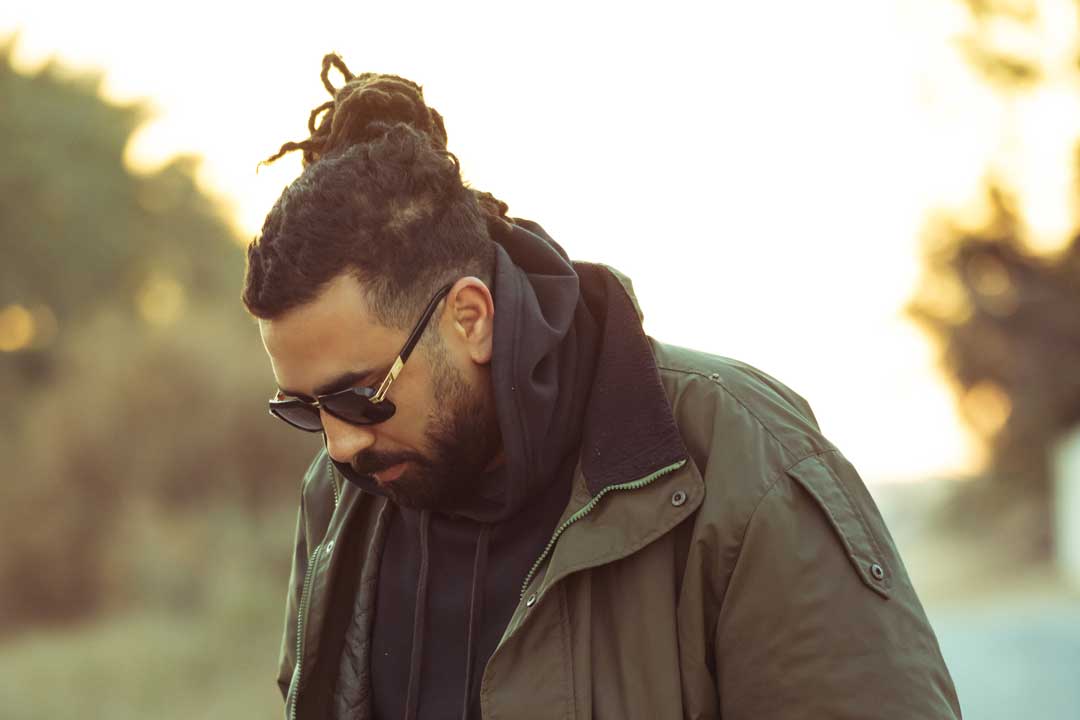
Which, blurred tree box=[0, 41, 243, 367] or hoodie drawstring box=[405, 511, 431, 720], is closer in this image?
hoodie drawstring box=[405, 511, 431, 720]

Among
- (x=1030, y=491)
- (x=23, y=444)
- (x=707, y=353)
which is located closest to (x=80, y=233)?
(x=23, y=444)

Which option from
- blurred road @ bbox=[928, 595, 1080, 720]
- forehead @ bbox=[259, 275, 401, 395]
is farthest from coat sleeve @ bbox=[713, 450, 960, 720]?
blurred road @ bbox=[928, 595, 1080, 720]

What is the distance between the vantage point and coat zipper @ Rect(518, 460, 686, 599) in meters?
2.83

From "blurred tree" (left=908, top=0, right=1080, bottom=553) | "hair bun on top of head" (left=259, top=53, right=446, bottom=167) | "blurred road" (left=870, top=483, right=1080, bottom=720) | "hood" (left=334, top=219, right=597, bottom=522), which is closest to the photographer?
"hood" (left=334, top=219, right=597, bottom=522)

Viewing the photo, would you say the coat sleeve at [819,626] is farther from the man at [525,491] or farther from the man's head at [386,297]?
the man's head at [386,297]

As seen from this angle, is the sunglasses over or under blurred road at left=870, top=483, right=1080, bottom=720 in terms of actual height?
over

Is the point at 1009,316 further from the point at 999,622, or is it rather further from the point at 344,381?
the point at 344,381

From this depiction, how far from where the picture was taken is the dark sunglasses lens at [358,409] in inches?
124

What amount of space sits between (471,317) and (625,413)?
17.0 inches

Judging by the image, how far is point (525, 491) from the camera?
3.04 m

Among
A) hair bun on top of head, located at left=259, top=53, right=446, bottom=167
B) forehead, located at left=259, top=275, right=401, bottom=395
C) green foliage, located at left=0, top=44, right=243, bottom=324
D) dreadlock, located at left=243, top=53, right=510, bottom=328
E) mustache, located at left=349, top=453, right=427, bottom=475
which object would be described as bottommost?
mustache, located at left=349, top=453, right=427, bottom=475

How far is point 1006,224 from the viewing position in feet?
104

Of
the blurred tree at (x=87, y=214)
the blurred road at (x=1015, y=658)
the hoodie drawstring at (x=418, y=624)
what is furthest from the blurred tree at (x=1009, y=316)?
the hoodie drawstring at (x=418, y=624)

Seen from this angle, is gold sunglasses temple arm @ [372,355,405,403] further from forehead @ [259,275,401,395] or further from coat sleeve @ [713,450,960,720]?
coat sleeve @ [713,450,960,720]
